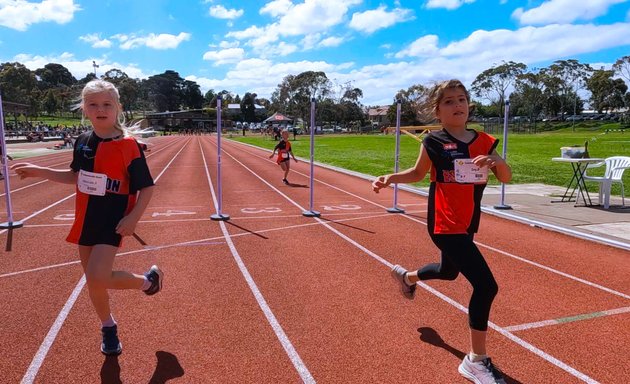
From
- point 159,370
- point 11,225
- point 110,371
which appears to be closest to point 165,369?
point 159,370

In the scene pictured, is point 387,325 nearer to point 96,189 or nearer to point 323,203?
point 96,189

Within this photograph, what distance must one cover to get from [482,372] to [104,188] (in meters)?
2.79

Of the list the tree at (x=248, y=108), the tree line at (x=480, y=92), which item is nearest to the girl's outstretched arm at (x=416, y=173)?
the tree line at (x=480, y=92)

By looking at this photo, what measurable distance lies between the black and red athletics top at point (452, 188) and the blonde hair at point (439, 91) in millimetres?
253

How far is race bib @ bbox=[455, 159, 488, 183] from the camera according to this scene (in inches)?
118

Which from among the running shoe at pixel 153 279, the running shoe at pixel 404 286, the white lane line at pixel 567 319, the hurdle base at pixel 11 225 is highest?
the running shoe at pixel 153 279

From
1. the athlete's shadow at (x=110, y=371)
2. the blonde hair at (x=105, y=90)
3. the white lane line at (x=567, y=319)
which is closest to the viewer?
the athlete's shadow at (x=110, y=371)

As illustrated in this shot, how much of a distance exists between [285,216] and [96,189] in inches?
233

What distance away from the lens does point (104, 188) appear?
3.00m

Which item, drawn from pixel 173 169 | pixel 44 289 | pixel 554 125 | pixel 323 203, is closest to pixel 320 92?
pixel 554 125

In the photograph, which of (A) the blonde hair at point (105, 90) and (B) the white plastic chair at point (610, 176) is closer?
(A) the blonde hair at point (105, 90)

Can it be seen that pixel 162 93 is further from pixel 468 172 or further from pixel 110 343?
pixel 468 172

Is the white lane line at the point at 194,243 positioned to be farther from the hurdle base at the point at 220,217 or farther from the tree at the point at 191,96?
the tree at the point at 191,96

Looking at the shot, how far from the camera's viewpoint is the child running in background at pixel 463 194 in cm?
289
